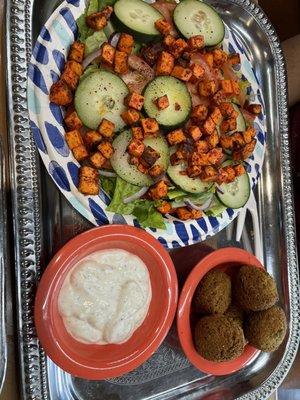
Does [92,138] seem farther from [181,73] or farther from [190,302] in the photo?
[190,302]

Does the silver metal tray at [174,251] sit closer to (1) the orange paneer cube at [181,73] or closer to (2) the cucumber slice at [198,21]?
(2) the cucumber slice at [198,21]

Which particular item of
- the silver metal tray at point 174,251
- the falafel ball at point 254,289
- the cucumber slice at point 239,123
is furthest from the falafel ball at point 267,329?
the cucumber slice at point 239,123

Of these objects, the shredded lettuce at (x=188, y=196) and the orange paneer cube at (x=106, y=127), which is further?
the shredded lettuce at (x=188, y=196)

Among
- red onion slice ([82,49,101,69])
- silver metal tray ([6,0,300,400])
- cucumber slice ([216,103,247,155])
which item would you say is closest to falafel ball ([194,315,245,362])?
silver metal tray ([6,0,300,400])

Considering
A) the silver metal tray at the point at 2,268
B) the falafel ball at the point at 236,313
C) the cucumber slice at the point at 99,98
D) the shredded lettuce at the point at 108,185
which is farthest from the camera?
the falafel ball at the point at 236,313

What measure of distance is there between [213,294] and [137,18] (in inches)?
35.4

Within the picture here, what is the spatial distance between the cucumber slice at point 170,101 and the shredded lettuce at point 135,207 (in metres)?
0.23

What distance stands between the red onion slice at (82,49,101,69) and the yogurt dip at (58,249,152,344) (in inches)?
22.4

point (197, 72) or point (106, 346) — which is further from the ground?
point (197, 72)

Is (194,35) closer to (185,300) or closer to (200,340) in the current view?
(185,300)

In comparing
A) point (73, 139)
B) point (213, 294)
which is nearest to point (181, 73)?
point (73, 139)

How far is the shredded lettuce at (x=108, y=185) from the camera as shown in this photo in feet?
5.25

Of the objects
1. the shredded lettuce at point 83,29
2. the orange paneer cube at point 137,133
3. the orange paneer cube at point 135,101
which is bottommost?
the orange paneer cube at point 137,133

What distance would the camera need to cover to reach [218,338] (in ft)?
5.27
